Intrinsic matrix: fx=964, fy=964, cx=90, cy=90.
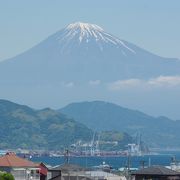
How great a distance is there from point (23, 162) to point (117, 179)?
15874 mm

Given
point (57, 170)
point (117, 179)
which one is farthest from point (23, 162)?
point (117, 179)

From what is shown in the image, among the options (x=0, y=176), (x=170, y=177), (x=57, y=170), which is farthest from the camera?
(x=57, y=170)

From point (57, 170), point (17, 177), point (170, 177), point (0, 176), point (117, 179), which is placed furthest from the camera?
point (117, 179)

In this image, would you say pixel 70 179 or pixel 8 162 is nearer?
pixel 8 162

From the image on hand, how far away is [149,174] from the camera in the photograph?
61.3 metres

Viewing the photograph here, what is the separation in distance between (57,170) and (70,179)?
3.76 meters

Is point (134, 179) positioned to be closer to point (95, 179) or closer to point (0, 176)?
point (95, 179)

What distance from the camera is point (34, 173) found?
59.1 metres

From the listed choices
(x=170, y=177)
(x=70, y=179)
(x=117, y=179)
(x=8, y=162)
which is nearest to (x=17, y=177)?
(x=8, y=162)

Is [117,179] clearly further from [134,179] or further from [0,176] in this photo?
[0,176]

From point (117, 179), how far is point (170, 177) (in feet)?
42.6

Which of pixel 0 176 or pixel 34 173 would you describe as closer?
pixel 0 176

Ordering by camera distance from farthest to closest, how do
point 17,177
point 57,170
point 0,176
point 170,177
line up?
point 57,170
point 170,177
point 17,177
point 0,176

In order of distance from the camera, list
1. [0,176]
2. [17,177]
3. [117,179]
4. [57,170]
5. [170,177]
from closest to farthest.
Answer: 1. [0,176]
2. [17,177]
3. [170,177]
4. [57,170]
5. [117,179]
